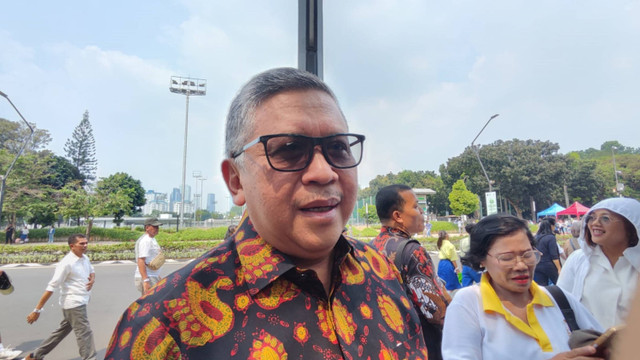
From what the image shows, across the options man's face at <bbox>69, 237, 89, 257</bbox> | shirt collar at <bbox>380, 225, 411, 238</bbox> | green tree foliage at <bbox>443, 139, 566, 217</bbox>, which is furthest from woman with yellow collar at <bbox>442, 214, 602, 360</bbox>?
green tree foliage at <bbox>443, 139, 566, 217</bbox>

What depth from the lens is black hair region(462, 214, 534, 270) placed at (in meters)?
1.89

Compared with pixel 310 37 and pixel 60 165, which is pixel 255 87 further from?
pixel 60 165

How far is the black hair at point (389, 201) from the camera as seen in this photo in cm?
258

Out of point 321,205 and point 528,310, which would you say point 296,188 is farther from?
point 528,310

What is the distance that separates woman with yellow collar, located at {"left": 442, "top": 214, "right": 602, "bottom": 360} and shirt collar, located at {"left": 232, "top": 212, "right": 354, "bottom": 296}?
3.28 ft

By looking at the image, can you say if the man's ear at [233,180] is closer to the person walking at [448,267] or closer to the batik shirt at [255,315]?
the batik shirt at [255,315]

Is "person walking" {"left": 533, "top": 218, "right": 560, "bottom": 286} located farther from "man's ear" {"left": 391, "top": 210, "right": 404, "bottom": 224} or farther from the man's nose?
the man's nose

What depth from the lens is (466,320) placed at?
1.66 m

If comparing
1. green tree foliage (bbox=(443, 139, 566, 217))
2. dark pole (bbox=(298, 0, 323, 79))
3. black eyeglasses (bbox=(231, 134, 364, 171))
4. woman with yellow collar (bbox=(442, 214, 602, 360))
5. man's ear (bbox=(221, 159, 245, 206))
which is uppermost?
green tree foliage (bbox=(443, 139, 566, 217))

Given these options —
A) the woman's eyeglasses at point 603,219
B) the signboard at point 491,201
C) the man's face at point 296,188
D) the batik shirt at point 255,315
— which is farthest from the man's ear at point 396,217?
the signboard at point 491,201

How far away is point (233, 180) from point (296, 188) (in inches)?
10.2

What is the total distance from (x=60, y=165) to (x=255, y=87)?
55453 millimetres

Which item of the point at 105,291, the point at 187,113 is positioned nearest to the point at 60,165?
the point at 187,113

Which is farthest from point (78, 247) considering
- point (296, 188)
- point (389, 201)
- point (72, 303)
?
point (296, 188)
